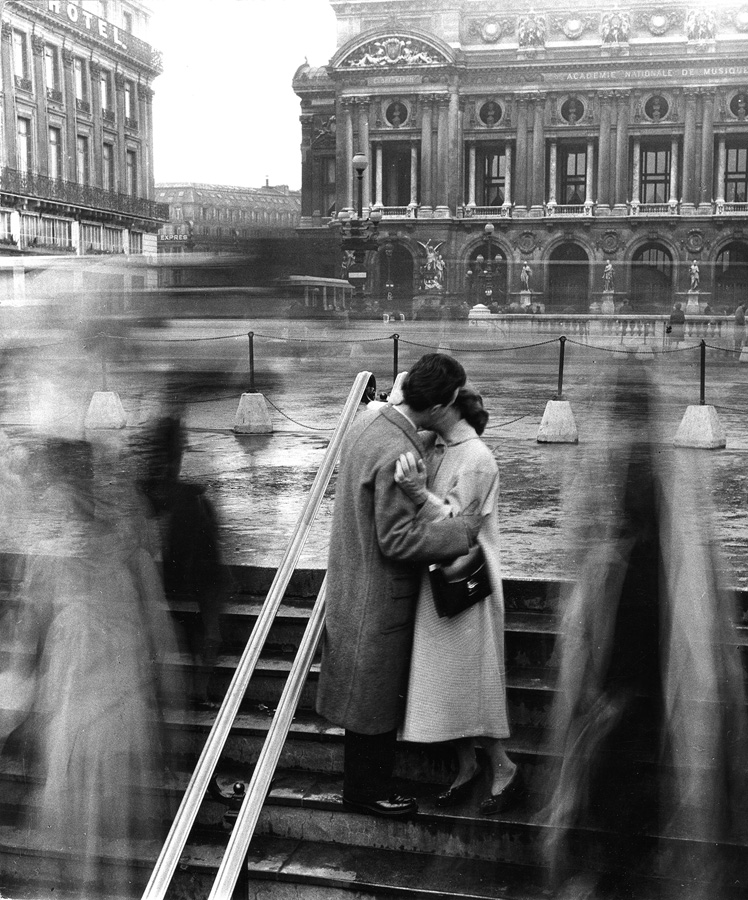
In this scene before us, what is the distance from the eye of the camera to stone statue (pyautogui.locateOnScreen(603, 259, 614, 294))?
1126 centimetres

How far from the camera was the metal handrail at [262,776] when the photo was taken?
→ 2836 mm

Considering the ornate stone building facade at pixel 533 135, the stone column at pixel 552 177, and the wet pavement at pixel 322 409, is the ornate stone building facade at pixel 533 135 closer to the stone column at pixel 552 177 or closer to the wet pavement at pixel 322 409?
the stone column at pixel 552 177

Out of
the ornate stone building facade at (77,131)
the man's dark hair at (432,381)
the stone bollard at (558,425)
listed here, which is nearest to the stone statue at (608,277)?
the stone bollard at (558,425)

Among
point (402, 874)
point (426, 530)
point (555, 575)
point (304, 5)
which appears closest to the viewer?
point (426, 530)

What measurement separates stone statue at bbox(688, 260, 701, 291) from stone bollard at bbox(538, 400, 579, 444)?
2.01 m

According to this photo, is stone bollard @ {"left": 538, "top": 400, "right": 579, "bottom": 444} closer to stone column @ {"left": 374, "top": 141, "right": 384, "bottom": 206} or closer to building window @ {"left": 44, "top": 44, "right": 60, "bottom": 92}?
stone column @ {"left": 374, "top": 141, "right": 384, "bottom": 206}

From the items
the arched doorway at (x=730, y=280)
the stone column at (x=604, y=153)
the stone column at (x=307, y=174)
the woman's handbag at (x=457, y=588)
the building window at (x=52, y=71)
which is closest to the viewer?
the woman's handbag at (x=457, y=588)

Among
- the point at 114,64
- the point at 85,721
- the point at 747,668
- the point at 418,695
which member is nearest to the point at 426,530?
the point at 418,695

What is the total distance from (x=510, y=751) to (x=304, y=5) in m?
5.13

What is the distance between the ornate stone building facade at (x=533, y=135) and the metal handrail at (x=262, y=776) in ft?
15.7

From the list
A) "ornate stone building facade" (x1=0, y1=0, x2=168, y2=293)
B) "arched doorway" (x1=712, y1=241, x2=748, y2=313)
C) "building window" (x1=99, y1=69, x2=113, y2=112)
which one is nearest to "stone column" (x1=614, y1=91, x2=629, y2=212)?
"arched doorway" (x1=712, y1=241, x2=748, y2=313)

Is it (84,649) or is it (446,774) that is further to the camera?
(84,649)

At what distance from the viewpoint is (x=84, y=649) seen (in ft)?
15.6

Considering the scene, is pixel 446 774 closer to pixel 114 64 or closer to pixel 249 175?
pixel 249 175
